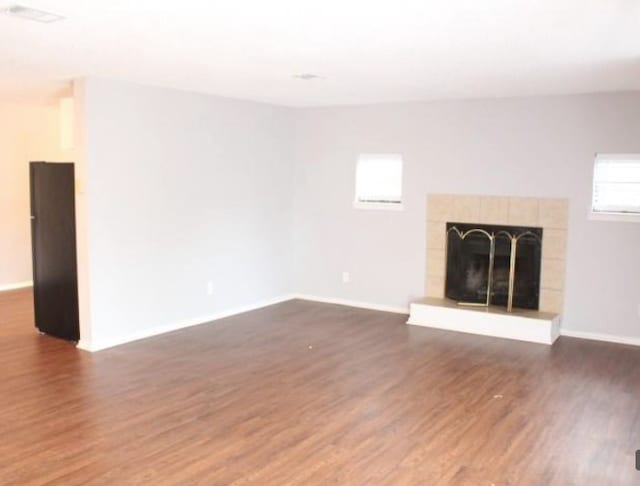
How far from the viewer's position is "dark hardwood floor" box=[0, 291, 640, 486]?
10.6ft

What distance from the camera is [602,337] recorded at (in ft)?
19.2

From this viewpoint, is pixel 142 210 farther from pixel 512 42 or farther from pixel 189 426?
pixel 512 42

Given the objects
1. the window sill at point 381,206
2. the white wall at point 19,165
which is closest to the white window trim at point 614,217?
the window sill at point 381,206

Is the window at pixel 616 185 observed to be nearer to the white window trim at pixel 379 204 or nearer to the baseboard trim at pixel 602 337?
the baseboard trim at pixel 602 337

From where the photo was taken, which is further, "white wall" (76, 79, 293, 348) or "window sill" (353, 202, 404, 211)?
"window sill" (353, 202, 404, 211)

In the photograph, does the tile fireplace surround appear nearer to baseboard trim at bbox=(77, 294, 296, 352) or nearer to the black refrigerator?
baseboard trim at bbox=(77, 294, 296, 352)

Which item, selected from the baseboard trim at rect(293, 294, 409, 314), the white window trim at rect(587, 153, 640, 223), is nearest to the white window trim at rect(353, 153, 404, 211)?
the baseboard trim at rect(293, 294, 409, 314)

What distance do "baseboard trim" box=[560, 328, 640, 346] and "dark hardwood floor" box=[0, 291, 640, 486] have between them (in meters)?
0.13

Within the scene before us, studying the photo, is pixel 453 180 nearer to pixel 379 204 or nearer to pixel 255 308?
pixel 379 204

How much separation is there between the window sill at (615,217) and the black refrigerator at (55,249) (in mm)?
4727

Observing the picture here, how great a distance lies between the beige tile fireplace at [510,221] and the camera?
600 cm

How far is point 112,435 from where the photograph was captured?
360 cm

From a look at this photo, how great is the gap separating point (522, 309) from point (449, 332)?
2.56 ft

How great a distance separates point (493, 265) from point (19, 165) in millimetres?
5955
